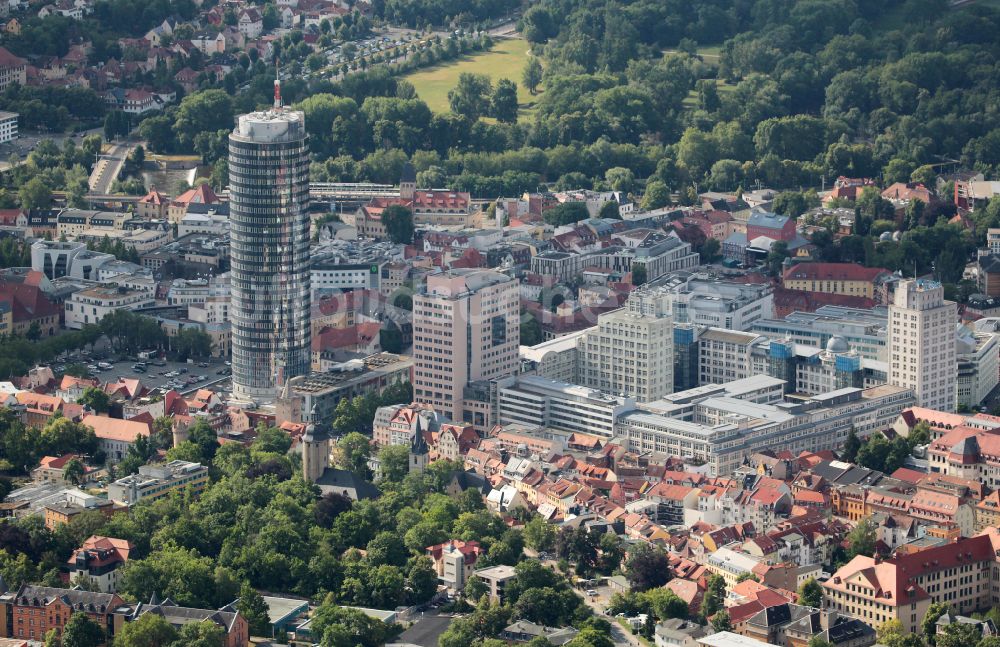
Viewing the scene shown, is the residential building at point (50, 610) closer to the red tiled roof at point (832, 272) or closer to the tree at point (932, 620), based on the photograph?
the tree at point (932, 620)

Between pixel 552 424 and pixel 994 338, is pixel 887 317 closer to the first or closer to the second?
pixel 994 338

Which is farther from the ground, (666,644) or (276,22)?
(276,22)

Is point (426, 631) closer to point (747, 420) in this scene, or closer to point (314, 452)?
point (314, 452)

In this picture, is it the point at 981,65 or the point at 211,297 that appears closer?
the point at 211,297

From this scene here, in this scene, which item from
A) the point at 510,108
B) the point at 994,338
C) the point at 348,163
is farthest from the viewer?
the point at 510,108

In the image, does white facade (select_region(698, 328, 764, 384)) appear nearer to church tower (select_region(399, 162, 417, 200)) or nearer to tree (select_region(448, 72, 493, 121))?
church tower (select_region(399, 162, 417, 200))

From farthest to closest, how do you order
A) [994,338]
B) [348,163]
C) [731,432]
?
[348,163] < [994,338] < [731,432]

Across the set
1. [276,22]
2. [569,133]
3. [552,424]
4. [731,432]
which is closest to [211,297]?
[552,424]

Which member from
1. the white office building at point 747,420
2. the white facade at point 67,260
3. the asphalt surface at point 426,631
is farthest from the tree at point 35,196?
the asphalt surface at point 426,631
